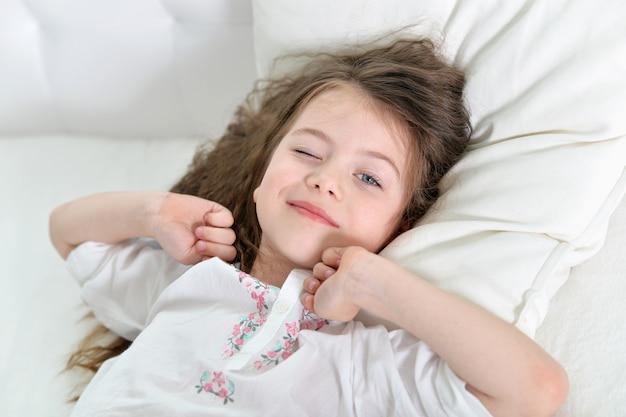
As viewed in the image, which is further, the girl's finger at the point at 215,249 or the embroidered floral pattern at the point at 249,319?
the girl's finger at the point at 215,249

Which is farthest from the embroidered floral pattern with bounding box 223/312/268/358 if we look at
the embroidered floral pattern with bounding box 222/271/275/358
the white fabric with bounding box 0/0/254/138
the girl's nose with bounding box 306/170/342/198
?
the white fabric with bounding box 0/0/254/138

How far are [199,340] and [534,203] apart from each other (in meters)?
0.62

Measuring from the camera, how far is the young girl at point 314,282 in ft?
3.27

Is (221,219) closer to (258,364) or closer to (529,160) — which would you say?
(258,364)

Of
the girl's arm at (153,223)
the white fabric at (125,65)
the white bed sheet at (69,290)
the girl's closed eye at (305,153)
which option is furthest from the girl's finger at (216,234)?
the white fabric at (125,65)

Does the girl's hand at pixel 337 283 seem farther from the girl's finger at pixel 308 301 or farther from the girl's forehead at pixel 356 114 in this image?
the girl's forehead at pixel 356 114

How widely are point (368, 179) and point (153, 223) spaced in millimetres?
443

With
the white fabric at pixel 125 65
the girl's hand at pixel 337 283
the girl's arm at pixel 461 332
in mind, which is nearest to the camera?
the girl's arm at pixel 461 332

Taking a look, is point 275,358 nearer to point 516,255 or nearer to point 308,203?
point 308,203

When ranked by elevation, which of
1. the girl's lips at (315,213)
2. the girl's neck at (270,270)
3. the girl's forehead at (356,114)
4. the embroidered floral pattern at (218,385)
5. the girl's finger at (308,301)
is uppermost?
the girl's forehead at (356,114)

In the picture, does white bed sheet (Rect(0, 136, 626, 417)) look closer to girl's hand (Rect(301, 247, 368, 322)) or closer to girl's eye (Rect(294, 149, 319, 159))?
girl's hand (Rect(301, 247, 368, 322))

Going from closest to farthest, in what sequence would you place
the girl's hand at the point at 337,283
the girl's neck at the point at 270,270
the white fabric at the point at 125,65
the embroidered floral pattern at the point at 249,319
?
the girl's hand at the point at 337,283, the embroidered floral pattern at the point at 249,319, the girl's neck at the point at 270,270, the white fabric at the point at 125,65

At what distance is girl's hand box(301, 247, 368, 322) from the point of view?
1.05 meters

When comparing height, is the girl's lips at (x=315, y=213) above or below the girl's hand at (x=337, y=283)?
above
